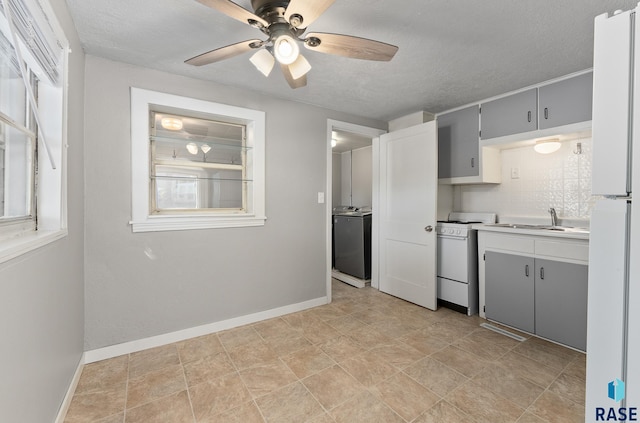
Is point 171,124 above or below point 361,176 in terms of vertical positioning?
above

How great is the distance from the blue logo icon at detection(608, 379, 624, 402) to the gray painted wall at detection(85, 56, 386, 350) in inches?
92.0

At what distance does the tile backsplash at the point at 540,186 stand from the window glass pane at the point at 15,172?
12.1ft

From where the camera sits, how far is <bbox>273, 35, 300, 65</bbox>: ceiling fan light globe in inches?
52.3

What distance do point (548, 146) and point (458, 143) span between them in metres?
0.77

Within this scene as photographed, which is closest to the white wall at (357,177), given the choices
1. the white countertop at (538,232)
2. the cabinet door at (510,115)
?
the cabinet door at (510,115)

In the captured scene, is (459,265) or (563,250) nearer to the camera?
(563,250)

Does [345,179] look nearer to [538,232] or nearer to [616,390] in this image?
[538,232]

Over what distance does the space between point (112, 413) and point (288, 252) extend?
1676 millimetres

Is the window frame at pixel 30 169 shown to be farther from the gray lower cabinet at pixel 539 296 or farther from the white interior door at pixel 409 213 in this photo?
the gray lower cabinet at pixel 539 296

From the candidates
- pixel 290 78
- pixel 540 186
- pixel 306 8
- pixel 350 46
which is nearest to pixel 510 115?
pixel 540 186

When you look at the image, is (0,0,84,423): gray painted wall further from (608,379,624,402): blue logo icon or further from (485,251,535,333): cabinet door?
(485,251,535,333): cabinet door

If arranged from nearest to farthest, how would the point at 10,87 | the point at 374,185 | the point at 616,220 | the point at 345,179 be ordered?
the point at 616,220 < the point at 10,87 < the point at 374,185 < the point at 345,179

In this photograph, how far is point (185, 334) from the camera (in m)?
2.23

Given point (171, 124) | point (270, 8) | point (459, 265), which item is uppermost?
point (270, 8)
